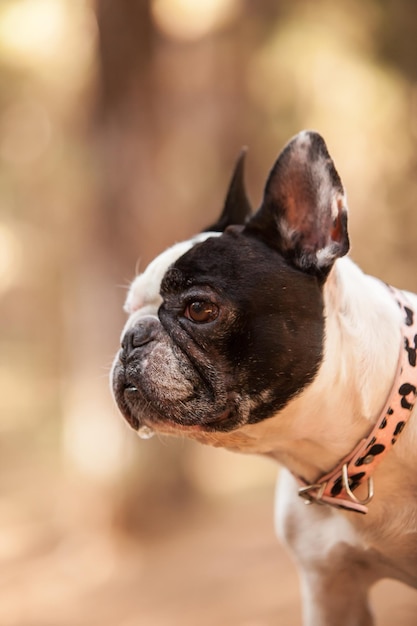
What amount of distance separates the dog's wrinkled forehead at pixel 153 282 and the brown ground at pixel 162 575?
192 centimetres

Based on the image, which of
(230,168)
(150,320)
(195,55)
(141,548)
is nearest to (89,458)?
(141,548)

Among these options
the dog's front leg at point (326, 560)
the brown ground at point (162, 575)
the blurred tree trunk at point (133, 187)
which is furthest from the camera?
the blurred tree trunk at point (133, 187)

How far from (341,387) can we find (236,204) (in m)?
0.70

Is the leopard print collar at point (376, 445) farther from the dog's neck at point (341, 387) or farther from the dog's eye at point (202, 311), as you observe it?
the dog's eye at point (202, 311)

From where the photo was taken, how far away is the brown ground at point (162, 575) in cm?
378

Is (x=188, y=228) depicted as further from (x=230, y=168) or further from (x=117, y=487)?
(x=117, y=487)

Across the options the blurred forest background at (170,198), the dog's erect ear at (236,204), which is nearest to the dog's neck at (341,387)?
the dog's erect ear at (236,204)

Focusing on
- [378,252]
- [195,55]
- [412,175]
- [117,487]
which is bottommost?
[117,487]

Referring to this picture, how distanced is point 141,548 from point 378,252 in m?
2.78

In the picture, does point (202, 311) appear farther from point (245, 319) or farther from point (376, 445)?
point (376, 445)

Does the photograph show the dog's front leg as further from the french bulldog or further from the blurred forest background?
the blurred forest background

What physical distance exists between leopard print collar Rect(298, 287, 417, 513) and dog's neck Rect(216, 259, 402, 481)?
0.08 ft

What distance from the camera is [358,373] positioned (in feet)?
6.22

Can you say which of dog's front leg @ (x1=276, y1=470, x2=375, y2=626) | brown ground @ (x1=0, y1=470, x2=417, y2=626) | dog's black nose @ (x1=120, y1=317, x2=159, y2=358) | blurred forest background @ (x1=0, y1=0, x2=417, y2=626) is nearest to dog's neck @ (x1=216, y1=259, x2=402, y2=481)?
dog's front leg @ (x1=276, y1=470, x2=375, y2=626)
